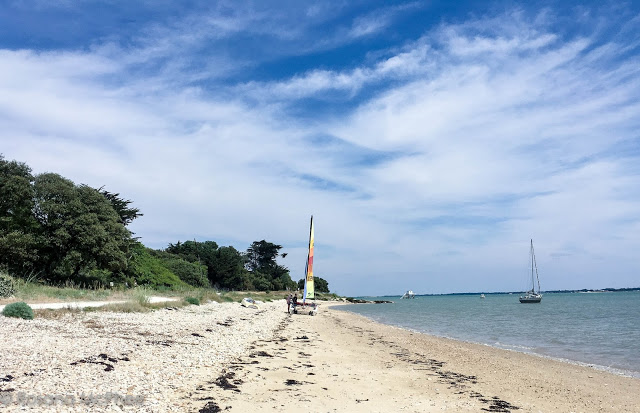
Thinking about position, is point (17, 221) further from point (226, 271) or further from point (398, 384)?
point (226, 271)

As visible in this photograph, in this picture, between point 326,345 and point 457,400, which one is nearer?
point 457,400

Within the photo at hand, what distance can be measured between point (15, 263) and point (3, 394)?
32.1 meters

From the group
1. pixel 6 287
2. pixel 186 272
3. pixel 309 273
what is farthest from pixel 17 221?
pixel 186 272

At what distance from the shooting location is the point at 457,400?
9844 millimetres

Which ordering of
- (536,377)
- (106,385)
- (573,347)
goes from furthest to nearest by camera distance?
(573,347) < (536,377) < (106,385)

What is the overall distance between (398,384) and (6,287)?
60.4ft

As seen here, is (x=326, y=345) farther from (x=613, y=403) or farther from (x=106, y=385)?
(x=106, y=385)

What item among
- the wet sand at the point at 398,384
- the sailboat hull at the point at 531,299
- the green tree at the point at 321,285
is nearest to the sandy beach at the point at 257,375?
the wet sand at the point at 398,384

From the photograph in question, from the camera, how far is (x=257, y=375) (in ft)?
35.1

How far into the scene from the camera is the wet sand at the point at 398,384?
28.7 feet

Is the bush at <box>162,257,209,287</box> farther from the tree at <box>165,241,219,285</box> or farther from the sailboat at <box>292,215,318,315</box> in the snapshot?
the sailboat at <box>292,215,318,315</box>

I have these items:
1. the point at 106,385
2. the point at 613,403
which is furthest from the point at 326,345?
the point at 106,385

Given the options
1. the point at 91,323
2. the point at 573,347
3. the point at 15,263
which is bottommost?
the point at 573,347

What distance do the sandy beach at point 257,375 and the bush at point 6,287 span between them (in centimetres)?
635
